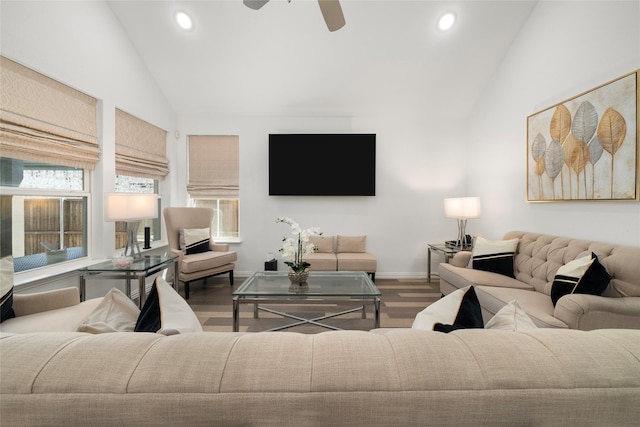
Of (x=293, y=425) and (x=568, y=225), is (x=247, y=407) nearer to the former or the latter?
(x=293, y=425)

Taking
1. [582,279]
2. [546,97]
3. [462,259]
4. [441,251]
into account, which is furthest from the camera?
[441,251]

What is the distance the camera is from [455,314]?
1.08m

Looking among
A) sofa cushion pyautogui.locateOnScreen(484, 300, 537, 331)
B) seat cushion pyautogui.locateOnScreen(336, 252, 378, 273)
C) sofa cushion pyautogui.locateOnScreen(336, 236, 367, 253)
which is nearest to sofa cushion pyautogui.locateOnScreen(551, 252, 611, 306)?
sofa cushion pyautogui.locateOnScreen(484, 300, 537, 331)

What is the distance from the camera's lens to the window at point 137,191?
376 cm

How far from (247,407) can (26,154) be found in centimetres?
311

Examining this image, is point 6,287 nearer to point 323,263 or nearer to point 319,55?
point 323,263

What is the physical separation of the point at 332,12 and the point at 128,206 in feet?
8.41

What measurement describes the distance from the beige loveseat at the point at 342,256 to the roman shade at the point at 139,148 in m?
2.49

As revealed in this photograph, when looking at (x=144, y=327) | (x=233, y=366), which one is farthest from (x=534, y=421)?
(x=144, y=327)

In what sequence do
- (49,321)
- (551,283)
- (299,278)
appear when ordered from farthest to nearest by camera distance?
(299,278)
(551,283)
(49,321)

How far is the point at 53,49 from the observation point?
269 centimetres

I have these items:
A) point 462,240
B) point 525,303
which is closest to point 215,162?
point 462,240

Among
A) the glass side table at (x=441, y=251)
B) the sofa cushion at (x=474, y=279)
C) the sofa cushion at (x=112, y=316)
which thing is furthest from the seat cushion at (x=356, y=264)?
the sofa cushion at (x=112, y=316)

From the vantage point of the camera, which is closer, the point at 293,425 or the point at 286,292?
the point at 293,425
